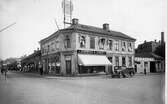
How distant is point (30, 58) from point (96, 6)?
0.79 meters

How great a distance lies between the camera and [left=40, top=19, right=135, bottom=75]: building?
4.26 ft

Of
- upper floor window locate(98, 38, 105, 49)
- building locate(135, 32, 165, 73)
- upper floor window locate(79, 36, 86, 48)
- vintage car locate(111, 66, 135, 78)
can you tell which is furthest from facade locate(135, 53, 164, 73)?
upper floor window locate(79, 36, 86, 48)

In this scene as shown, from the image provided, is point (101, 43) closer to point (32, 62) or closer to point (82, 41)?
point (82, 41)

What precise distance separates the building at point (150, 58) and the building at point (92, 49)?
0.12m

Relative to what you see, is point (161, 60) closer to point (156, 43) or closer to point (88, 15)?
point (156, 43)

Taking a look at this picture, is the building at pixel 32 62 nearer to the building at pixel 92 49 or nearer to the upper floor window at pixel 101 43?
the building at pixel 92 49

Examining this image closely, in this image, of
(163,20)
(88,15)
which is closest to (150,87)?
(163,20)

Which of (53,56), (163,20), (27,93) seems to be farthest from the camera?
(163,20)

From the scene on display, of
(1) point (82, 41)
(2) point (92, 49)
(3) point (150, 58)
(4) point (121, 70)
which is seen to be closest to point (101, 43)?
(2) point (92, 49)

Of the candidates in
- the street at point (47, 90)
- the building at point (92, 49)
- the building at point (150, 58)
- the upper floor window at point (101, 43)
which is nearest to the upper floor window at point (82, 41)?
the building at point (92, 49)

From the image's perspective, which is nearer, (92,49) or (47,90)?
(47,90)

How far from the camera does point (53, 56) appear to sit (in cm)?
141

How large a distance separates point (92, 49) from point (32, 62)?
764mm

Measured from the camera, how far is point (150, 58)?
181cm
